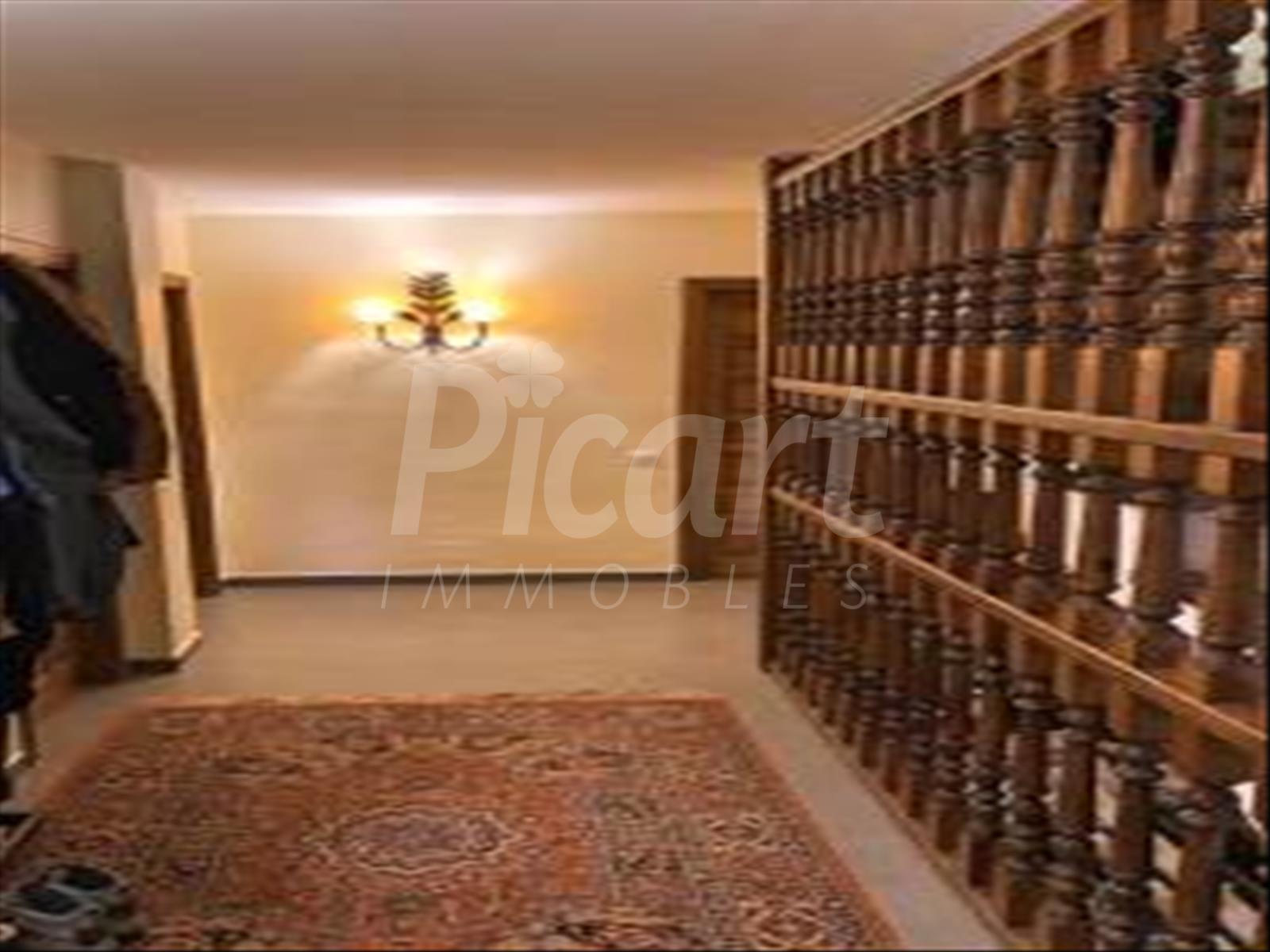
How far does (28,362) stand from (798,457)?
262 centimetres

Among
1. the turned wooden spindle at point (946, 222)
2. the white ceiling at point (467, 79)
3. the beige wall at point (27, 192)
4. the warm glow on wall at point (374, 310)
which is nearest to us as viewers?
the white ceiling at point (467, 79)

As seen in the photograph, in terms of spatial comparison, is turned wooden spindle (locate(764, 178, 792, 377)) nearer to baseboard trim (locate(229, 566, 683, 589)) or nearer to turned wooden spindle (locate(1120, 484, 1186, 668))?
baseboard trim (locate(229, 566, 683, 589))

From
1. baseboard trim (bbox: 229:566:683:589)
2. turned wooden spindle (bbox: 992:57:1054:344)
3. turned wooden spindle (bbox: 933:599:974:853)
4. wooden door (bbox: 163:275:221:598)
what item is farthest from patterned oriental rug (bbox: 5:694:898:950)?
baseboard trim (bbox: 229:566:683:589)

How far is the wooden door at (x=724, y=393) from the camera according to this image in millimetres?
7195

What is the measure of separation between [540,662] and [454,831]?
1.94m

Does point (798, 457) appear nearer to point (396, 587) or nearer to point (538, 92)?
point (538, 92)

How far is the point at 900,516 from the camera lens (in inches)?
141

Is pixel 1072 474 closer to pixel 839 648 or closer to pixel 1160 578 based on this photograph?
pixel 1160 578

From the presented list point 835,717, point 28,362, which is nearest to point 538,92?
point 28,362

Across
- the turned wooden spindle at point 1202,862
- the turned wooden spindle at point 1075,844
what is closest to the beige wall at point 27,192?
the turned wooden spindle at point 1075,844

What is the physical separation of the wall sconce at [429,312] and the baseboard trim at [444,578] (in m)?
1.32

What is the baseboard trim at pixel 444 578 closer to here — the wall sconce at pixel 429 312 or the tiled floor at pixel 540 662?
the tiled floor at pixel 540 662

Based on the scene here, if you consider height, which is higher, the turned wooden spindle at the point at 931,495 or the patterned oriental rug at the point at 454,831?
the turned wooden spindle at the point at 931,495

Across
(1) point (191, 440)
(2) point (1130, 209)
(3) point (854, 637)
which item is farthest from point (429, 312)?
(2) point (1130, 209)
